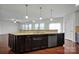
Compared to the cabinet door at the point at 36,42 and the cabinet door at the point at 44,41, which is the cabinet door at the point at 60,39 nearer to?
the cabinet door at the point at 44,41

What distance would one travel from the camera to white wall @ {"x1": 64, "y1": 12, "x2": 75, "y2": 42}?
2.12m

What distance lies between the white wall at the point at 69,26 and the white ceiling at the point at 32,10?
11cm

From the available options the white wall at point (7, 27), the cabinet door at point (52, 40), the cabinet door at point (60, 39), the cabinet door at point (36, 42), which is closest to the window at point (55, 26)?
the cabinet door at point (60, 39)

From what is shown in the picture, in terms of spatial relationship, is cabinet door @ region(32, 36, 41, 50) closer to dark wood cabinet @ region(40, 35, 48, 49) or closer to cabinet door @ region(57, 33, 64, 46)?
dark wood cabinet @ region(40, 35, 48, 49)

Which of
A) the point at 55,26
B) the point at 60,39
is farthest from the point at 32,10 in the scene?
the point at 60,39

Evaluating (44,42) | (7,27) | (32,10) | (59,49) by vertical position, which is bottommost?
(59,49)

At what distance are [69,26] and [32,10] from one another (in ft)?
2.54

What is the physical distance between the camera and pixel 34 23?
2.15 metres

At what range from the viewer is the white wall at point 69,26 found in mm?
2120

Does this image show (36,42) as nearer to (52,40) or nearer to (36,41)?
(36,41)

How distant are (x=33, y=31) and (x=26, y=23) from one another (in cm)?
21

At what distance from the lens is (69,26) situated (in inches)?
85.4

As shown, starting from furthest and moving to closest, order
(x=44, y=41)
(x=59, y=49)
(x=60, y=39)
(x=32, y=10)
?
(x=44, y=41) → (x=60, y=39) → (x=59, y=49) → (x=32, y=10)
